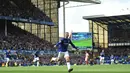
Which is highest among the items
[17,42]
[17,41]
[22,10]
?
[22,10]

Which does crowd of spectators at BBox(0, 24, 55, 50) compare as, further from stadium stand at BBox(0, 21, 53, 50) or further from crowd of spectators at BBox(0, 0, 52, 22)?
crowd of spectators at BBox(0, 0, 52, 22)

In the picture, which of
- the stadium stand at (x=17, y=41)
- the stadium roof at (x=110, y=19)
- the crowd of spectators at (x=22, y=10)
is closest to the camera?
the stadium stand at (x=17, y=41)

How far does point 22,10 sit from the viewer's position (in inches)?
2719

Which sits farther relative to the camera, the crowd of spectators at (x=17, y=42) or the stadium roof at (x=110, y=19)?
the stadium roof at (x=110, y=19)

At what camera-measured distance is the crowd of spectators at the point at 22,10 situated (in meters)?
64.1

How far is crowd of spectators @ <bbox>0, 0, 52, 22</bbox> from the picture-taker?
64.1 m

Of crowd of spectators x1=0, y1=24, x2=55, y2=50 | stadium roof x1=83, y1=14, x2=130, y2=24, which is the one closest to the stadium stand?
crowd of spectators x1=0, y1=24, x2=55, y2=50

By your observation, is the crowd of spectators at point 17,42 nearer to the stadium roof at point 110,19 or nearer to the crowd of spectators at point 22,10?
the crowd of spectators at point 22,10

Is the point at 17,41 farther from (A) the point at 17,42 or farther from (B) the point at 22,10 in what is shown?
(B) the point at 22,10

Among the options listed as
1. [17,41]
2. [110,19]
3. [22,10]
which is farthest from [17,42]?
[110,19]

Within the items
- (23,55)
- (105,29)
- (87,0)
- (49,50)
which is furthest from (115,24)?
(23,55)

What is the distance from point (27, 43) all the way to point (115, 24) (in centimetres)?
2750

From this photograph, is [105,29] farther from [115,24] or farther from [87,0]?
[87,0]

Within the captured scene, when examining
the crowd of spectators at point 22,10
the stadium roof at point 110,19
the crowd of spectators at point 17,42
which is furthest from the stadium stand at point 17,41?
the stadium roof at point 110,19
